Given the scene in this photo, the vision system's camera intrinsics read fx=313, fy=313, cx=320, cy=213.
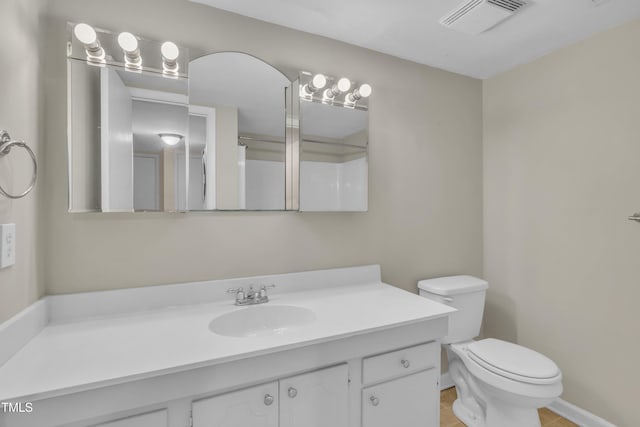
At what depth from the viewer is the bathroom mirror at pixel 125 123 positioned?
127 centimetres

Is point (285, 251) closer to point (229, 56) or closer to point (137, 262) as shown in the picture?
point (137, 262)

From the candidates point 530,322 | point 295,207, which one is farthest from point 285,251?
point 530,322

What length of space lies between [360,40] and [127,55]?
4.01 feet

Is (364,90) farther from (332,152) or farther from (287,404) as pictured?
(287,404)

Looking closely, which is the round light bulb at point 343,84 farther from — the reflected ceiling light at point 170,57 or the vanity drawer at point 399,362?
the vanity drawer at point 399,362

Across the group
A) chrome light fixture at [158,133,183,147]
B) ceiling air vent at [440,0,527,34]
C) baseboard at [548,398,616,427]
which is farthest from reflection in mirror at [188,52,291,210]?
baseboard at [548,398,616,427]

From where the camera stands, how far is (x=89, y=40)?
123 centimetres

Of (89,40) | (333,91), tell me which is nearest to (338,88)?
(333,91)

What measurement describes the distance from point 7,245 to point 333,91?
5.02ft

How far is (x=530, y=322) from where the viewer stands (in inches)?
83.2

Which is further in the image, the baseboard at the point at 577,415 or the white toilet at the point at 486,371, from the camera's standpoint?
the baseboard at the point at 577,415

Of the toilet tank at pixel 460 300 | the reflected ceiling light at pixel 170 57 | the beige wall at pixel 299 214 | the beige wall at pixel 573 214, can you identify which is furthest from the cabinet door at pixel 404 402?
the reflected ceiling light at pixel 170 57

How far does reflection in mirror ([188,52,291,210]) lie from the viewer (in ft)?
4.91

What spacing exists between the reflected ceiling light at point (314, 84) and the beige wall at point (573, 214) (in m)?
1.43
